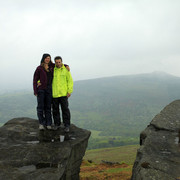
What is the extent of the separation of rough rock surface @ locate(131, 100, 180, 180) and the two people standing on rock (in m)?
5.49

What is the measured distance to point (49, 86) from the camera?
12461 millimetres

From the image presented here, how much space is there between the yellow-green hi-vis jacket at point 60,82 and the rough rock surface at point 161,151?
6093 mm

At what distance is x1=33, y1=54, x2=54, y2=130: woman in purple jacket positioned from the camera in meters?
12.2

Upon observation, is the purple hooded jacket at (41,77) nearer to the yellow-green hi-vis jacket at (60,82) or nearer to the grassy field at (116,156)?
the yellow-green hi-vis jacket at (60,82)

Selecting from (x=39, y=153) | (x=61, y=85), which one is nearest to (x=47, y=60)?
(x=61, y=85)

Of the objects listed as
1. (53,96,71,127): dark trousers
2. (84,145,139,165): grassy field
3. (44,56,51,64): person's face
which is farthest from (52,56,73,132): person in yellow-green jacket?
(84,145,139,165): grassy field

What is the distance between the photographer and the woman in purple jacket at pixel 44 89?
1216 centimetres

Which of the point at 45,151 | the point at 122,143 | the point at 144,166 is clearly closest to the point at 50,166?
the point at 45,151

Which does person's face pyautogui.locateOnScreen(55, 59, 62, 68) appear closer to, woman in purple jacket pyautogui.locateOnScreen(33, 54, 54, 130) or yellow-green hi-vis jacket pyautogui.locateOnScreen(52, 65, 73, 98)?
yellow-green hi-vis jacket pyautogui.locateOnScreen(52, 65, 73, 98)

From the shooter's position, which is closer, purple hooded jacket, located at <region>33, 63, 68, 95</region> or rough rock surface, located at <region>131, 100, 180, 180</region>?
rough rock surface, located at <region>131, 100, 180, 180</region>

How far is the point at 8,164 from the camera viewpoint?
9188 millimetres

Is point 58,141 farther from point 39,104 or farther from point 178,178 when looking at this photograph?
point 178,178

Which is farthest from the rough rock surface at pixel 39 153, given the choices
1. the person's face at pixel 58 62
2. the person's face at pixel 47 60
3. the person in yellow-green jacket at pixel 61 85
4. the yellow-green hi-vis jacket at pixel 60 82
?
the person's face at pixel 47 60

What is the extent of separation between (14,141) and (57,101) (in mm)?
3803
